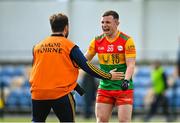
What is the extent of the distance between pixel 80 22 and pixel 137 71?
3209 mm

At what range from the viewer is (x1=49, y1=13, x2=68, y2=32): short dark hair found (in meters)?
8.95

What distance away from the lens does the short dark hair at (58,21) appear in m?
8.95

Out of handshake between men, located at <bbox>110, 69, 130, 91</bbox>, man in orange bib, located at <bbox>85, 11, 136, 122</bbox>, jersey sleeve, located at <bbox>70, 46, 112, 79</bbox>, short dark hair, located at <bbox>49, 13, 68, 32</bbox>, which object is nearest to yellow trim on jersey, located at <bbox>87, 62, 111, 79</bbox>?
jersey sleeve, located at <bbox>70, 46, 112, 79</bbox>

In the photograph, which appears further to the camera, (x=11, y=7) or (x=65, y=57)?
(x=11, y=7)

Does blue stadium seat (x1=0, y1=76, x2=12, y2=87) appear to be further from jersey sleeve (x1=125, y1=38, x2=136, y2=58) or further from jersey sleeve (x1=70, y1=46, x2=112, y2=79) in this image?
jersey sleeve (x1=70, y1=46, x2=112, y2=79)

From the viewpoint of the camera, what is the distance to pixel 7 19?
27.4 meters

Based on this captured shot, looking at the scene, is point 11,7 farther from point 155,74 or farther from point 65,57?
point 65,57

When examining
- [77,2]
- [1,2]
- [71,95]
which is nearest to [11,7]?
[1,2]

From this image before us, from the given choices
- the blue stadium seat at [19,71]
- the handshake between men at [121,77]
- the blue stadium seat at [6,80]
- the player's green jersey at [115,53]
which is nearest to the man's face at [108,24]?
the player's green jersey at [115,53]

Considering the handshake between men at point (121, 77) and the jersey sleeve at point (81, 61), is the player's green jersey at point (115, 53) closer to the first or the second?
the handshake between men at point (121, 77)

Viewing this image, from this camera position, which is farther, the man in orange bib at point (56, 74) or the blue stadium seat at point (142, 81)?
the blue stadium seat at point (142, 81)

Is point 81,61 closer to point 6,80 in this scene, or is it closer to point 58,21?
point 58,21

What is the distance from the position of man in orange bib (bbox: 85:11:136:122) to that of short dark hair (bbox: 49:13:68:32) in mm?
1749

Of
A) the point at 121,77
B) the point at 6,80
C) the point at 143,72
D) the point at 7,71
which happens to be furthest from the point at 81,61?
the point at 7,71
